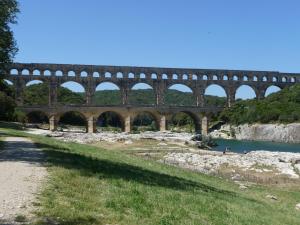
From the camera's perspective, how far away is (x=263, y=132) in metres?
86.3

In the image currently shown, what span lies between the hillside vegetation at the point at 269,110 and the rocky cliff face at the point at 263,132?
6.03 ft

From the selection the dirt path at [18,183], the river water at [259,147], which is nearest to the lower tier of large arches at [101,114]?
the river water at [259,147]

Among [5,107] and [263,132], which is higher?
[5,107]

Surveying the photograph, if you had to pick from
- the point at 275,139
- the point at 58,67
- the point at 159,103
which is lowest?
the point at 275,139

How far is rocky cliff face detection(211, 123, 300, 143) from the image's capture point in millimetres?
79375

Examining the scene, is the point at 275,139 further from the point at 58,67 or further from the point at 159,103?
the point at 58,67

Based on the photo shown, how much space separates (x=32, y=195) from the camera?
32.0ft

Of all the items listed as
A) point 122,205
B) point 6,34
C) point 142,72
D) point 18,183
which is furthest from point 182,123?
point 122,205

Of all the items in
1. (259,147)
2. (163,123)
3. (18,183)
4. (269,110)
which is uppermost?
(269,110)

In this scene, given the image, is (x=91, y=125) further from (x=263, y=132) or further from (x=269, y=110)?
(x=269, y=110)

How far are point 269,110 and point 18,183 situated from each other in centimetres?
8360

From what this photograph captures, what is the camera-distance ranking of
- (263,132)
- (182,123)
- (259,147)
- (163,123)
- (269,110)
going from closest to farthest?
(259,147)
(263,132)
(269,110)
(163,123)
(182,123)

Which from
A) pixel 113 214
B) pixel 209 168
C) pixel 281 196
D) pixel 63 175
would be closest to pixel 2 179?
pixel 63 175

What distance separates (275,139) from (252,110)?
14444 millimetres
